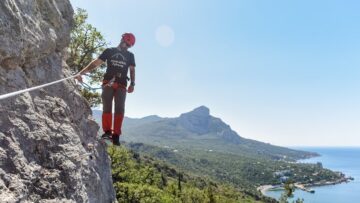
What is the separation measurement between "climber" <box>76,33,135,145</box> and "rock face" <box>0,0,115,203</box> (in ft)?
2.48

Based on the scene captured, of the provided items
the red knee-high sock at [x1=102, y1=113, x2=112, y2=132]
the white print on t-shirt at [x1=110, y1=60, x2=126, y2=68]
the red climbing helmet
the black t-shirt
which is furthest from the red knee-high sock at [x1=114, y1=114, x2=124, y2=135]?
the red climbing helmet

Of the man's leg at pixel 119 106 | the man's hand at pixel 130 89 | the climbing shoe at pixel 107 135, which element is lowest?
the climbing shoe at pixel 107 135

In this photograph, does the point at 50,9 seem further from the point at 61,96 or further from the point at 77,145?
the point at 77,145

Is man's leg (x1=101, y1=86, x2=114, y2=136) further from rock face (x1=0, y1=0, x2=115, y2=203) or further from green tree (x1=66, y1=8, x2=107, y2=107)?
green tree (x1=66, y1=8, x2=107, y2=107)

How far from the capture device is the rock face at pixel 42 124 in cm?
666

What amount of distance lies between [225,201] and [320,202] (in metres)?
135

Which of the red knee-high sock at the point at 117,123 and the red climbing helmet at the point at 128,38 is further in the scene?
the red climbing helmet at the point at 128,38

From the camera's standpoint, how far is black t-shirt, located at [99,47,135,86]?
10578mm

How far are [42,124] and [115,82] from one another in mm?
2842

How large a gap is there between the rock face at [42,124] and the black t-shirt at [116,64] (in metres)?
1.30

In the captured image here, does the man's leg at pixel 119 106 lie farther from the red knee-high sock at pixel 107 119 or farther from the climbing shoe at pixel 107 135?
the climbing shoe at pixel 107 135

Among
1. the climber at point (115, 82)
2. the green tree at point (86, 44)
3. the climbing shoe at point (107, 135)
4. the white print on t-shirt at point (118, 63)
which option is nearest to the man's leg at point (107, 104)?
the climber at point (115, 82)

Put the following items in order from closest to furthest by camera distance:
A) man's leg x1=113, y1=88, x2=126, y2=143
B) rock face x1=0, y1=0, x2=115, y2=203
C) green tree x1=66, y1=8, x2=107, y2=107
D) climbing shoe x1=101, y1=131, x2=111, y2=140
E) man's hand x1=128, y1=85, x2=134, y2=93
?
A: rock face x1=0, y1=0, x2=115, y2=203 → man's leg x1=113, y1=88, x2=126, y2=143 → climbing shoe x1=101, y1=131, x2=111, y2=140 → man's hand x1=128, y1=85, x2=134, y2=93 → green tree x1=66, y1=8, x2=107, y2=107

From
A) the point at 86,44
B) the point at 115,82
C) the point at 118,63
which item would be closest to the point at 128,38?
the point at 118,63
